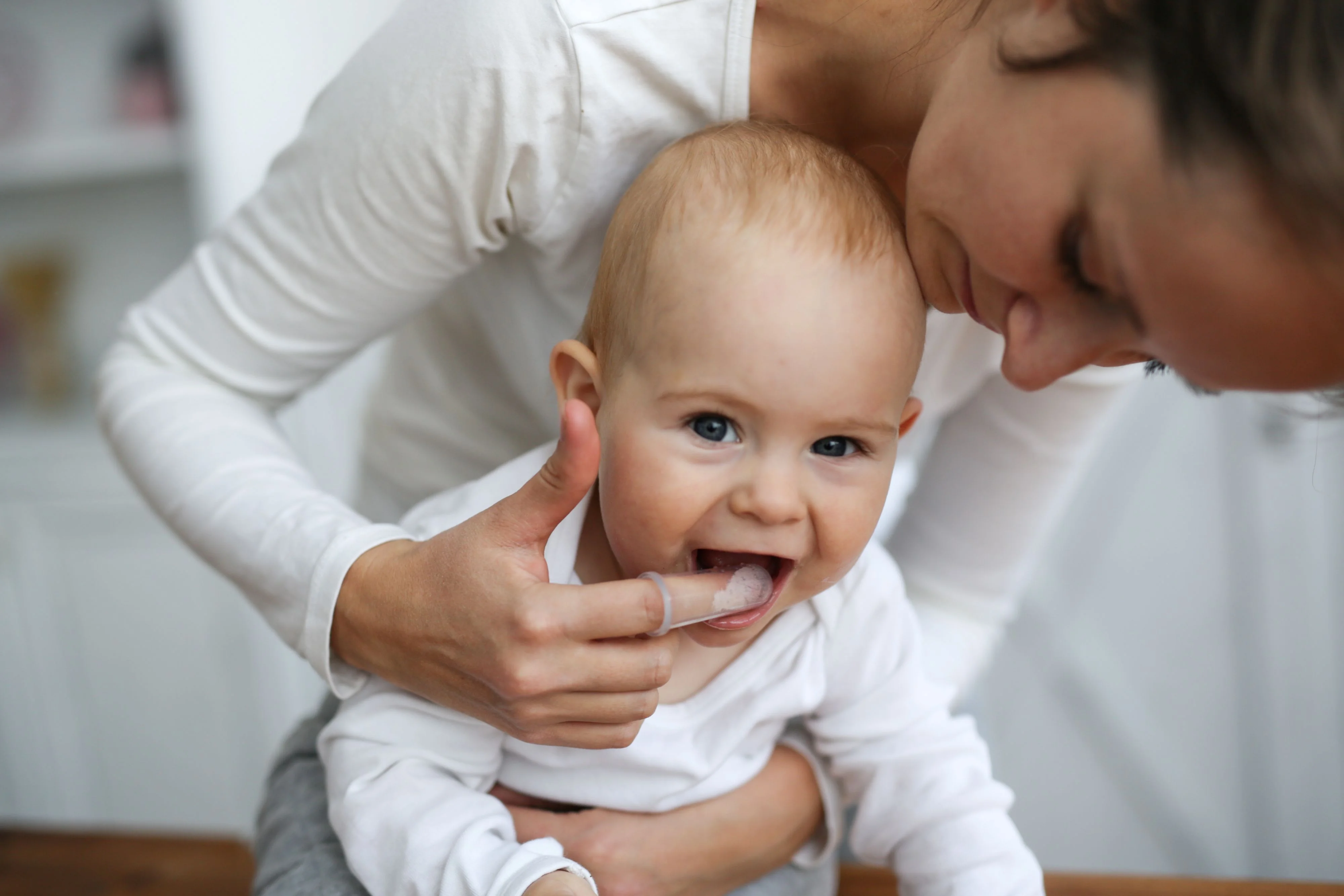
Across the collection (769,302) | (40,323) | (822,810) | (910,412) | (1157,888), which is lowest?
(40,323)

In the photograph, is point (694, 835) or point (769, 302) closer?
point (769, 302)

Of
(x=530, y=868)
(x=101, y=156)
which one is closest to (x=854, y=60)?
(x=530, y=868)

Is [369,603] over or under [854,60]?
under

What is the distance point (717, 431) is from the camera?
2.40 feet

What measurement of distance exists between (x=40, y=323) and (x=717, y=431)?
2.14 metres

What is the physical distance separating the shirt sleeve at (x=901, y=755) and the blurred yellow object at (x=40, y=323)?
2.09m

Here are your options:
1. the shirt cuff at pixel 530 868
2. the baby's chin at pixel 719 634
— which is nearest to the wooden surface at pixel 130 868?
the shirt cuff at pixel 530 868

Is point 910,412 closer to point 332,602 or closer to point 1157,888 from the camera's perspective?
point 332,602

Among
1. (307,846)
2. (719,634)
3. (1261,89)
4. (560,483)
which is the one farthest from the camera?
(307,846)

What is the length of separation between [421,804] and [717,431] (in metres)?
0.34

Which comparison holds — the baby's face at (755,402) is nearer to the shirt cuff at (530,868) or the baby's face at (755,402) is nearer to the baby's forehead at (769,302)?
the baby's forehead at (769,302)

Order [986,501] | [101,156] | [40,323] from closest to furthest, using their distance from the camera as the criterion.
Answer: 1. [986,501]
2. [101,156]
3. [40,323]

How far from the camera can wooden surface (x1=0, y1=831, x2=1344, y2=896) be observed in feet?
3.57

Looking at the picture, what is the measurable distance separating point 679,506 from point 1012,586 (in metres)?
0.72
